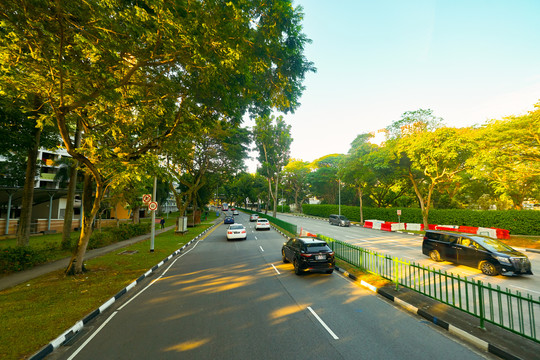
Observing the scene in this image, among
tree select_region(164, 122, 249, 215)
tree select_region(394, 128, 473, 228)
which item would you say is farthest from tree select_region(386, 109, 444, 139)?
tree select_region(164, 122, 249, 215)

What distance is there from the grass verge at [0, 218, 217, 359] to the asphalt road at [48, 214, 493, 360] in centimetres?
62

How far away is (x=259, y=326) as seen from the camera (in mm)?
5559

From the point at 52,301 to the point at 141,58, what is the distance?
8251 mm

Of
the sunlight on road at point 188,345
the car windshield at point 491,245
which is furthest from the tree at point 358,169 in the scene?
the sunlight on road at point 188,345

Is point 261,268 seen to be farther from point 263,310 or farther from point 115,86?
point 115,86

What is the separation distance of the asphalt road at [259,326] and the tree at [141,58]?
5368mm

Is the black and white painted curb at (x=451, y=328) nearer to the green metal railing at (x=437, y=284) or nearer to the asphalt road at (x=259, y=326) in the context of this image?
the asphalt road at (x=259, y=326)

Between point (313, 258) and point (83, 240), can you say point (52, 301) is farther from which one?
point (313, 258)

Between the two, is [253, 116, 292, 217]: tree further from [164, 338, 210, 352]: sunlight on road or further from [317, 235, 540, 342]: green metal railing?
[164, 338, 210, 352]: sunlight on road

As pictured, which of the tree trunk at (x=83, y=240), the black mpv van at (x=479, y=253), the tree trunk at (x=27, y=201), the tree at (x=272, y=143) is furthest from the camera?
the tree at (x=272, y=143)

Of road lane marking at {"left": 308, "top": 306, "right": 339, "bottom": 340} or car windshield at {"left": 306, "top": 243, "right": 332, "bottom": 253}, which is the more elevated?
car windshield at {"left": 306, "top": 243, "right": 332, "bottom": 253}

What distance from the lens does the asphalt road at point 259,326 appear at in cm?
459

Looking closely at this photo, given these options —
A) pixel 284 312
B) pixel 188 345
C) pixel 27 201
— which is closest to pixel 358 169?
pixel 284 312

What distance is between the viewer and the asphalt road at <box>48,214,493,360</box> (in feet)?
15.1
